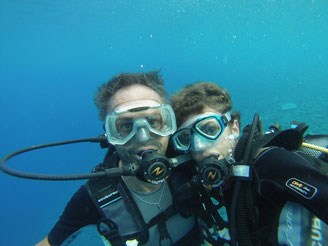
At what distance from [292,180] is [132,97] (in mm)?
1585

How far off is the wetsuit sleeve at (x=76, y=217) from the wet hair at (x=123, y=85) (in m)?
0.95

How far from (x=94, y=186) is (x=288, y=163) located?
184 centimetres

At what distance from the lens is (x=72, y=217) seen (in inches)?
94.0

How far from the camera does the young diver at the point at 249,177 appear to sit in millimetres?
1405

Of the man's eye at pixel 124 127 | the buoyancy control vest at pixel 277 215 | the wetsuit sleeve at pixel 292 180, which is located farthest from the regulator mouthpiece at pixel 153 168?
the wetsuit sleeve at pixel 292 180

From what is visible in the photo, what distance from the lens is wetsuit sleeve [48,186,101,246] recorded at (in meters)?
2.37

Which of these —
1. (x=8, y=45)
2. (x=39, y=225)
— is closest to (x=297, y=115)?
(x=39, y=225)

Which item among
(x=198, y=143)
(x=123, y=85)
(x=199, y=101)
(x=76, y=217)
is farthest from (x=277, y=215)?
(x=76, y=217)

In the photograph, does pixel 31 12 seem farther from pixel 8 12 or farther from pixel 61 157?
pixel 61 157

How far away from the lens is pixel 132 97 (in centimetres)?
228

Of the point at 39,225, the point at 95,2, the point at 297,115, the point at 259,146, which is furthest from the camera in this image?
the point at 95,2

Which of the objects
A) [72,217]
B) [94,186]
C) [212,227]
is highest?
[94,186]

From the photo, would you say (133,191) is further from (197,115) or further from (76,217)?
(197,115)

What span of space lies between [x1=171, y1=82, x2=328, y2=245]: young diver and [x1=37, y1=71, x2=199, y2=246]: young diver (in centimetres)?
24
